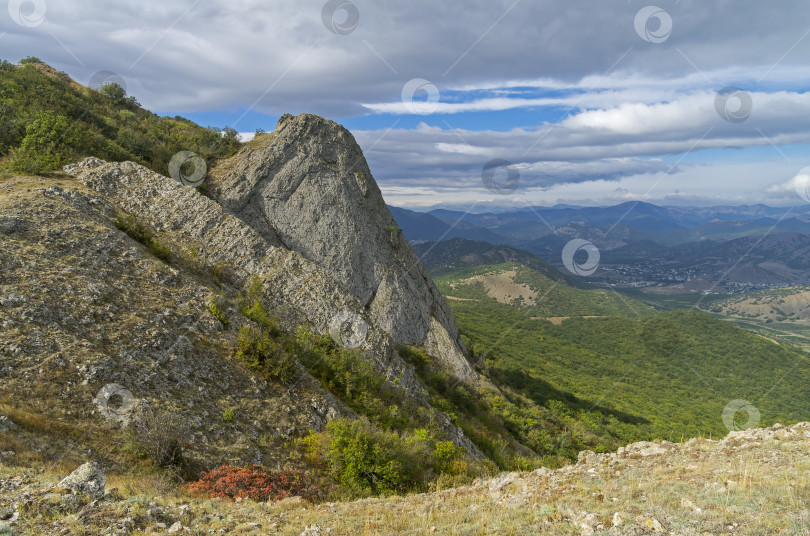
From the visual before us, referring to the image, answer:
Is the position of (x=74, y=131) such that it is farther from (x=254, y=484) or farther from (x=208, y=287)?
(x=254, y=484)

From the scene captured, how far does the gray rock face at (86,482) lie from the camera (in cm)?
693

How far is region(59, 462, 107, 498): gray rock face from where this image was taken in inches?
273

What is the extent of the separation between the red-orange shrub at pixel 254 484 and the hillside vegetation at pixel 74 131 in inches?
809

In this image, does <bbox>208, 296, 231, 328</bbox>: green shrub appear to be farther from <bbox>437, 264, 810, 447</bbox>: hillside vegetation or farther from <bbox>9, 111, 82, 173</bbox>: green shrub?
<bbox>437, 264, 810, 447</bbox>: hillside vegetation

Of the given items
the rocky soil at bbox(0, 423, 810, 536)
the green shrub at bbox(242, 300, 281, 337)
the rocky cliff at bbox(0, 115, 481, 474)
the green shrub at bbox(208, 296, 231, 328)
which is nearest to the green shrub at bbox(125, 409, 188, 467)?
the rocky cliff at bbox(0, 115, 481, 474)

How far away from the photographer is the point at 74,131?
23.2 m

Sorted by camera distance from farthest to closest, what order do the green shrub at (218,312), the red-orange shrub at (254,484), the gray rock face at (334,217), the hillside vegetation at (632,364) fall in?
the hillside vegetation at (632,364), the gray rock face at (334,217), the green shrub at (218,312), the red-orange shrub at (254,484)

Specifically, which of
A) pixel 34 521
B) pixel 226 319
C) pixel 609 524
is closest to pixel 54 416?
pixel 34 521

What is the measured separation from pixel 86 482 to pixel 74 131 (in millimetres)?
24779

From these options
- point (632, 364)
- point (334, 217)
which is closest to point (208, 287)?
point (334, 217)

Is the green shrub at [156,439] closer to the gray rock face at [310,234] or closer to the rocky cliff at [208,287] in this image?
the rocky cliff at [208,287]

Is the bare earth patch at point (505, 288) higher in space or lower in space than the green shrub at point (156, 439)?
higher

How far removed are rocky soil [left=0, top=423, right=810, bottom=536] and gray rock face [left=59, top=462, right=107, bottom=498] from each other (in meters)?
0.02

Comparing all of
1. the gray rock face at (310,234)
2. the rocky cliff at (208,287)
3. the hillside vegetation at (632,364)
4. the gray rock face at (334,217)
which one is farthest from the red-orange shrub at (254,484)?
the hillside vegetation at (632,364)
